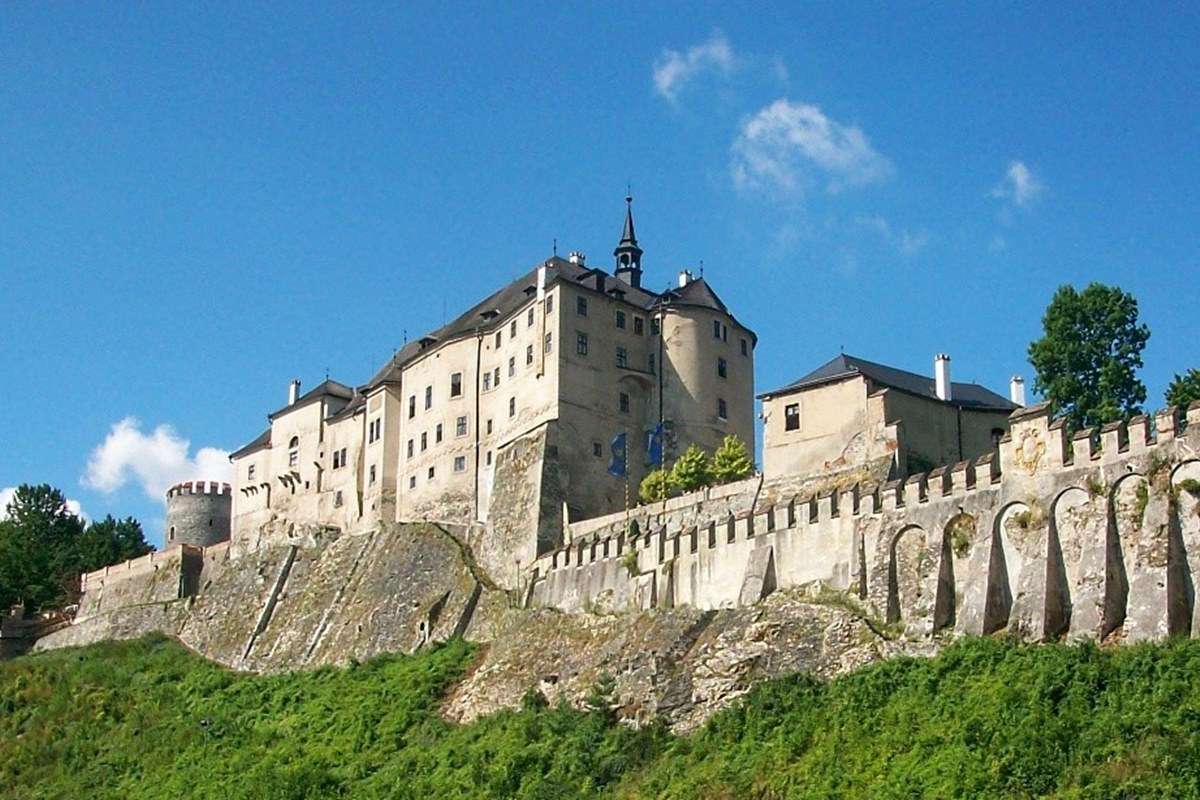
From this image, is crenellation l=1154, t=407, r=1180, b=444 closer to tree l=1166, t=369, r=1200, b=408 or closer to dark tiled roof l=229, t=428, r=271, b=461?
tree l=1166, t=369, r=1200, b=408

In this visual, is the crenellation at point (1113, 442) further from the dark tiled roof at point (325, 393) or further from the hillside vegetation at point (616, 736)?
the dark tiled roof at point (325, 393)

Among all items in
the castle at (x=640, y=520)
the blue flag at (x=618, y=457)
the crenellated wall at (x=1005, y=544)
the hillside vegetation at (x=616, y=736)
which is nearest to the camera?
the hillside vegetation at (x=616, y=736)

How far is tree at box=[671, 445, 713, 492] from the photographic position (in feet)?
238

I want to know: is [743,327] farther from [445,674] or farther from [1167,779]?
[1167,779]

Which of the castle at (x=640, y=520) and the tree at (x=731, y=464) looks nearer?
the castle at (x=640, y=520)

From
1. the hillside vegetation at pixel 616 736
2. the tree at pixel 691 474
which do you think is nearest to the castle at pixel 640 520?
the hillside vegetation at pixel 616 736

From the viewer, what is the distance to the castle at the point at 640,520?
4878 centimetres

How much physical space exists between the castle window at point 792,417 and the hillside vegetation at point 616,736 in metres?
14.6

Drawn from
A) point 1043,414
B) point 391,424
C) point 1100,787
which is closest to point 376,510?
point 391,424

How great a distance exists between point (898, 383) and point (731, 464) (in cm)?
853

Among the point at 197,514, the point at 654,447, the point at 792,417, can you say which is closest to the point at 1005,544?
the point at 792,417

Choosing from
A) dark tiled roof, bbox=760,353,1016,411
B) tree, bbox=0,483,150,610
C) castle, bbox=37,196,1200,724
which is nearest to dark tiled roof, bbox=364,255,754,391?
castle, bbox=37,196,1200,724

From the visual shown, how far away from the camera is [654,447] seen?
78.0m

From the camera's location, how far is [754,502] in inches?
2586
